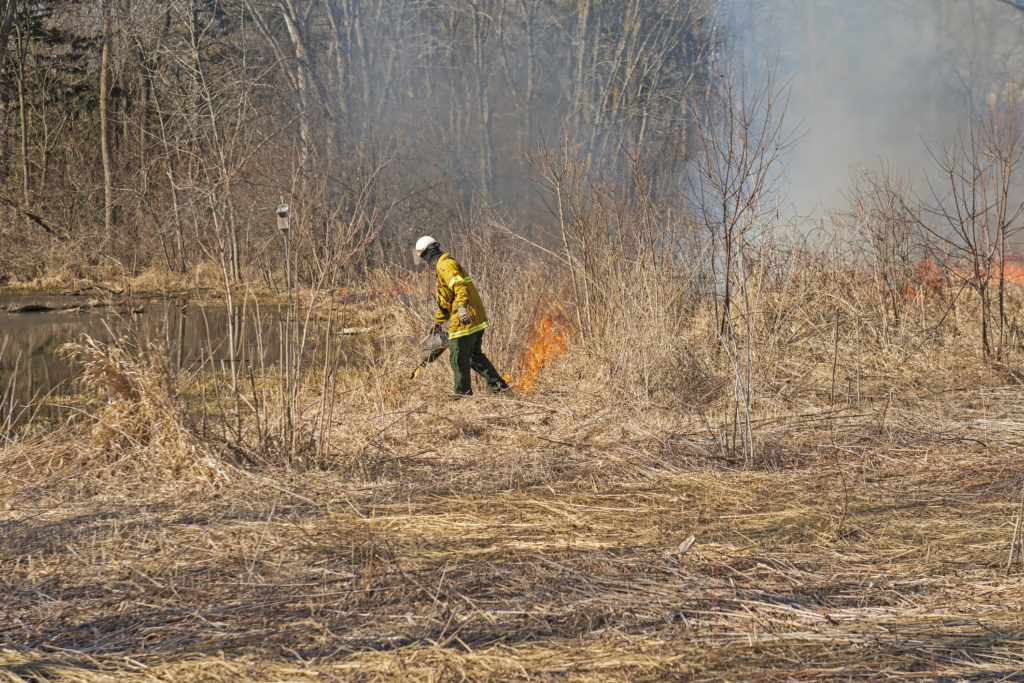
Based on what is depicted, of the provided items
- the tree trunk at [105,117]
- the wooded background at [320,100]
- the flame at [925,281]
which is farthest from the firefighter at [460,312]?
the tree trunk at [105,117]

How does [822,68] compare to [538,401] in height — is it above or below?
above

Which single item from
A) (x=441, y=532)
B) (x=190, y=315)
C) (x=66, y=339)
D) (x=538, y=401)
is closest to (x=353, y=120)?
(x=190, y=315)

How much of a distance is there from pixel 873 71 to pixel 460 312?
12534mm

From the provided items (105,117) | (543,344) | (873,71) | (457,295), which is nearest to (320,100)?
(105,117)

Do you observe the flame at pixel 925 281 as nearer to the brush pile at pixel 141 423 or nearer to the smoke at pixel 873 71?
the smoke at pixel 873 71

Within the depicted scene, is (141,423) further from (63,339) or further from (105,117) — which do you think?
(105,117)

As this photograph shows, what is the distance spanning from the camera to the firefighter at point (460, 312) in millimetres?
8297

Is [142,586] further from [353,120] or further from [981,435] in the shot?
[353,120]

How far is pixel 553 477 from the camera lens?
5215 mm

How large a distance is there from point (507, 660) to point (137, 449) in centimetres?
350

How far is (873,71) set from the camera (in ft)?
57.5

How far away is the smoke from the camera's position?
16656mm

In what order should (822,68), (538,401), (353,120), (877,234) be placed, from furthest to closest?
1. (353,120)
2. (822,68)
3. (877,234)
4. (538,401)

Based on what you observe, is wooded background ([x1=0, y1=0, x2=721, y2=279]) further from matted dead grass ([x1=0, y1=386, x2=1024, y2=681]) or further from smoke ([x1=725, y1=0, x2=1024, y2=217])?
matted dead grass ([x1=0, y1=386, x2=1024, y2=681])
